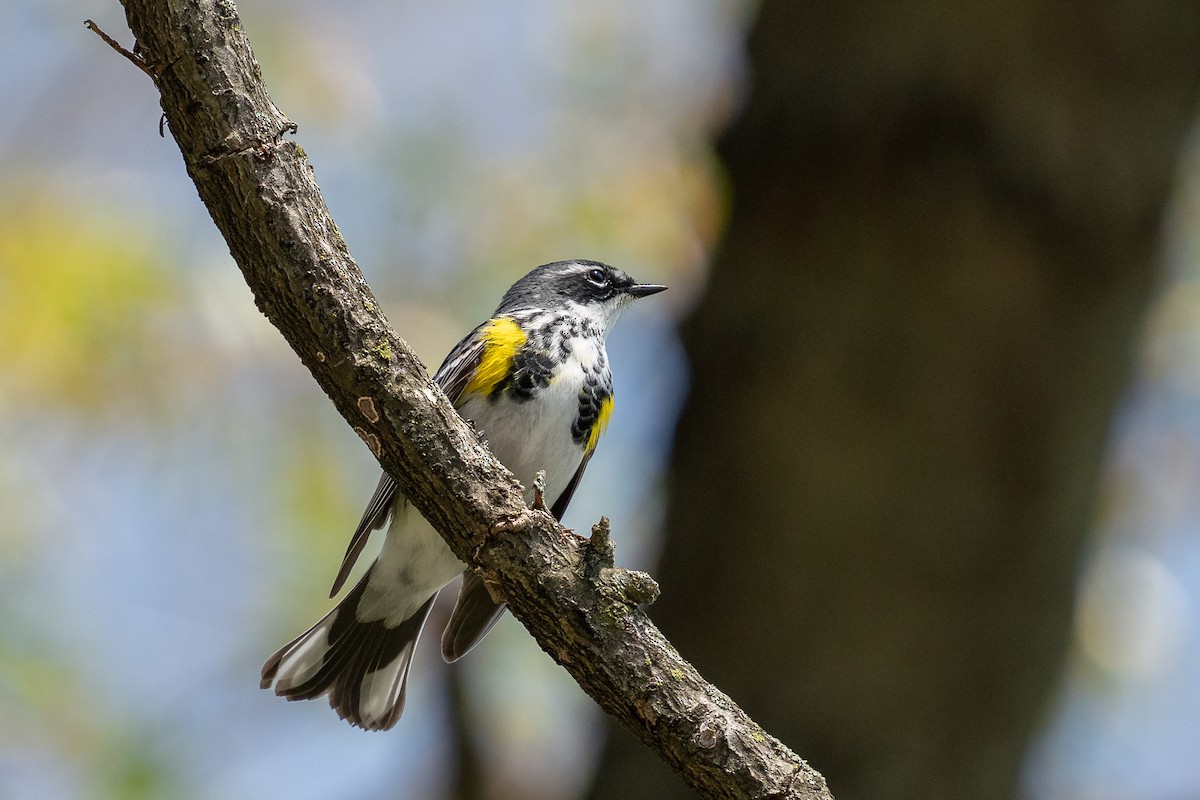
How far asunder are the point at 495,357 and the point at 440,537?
66cm

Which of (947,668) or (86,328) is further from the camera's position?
(86,328)

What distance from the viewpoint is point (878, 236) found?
4.38 meters

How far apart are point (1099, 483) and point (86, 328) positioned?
4.51 meters

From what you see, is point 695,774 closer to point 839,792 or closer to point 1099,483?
point 839,792

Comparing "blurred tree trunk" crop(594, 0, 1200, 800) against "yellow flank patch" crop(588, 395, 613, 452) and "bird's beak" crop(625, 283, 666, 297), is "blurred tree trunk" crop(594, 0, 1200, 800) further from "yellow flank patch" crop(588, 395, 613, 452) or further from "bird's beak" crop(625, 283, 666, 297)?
"bird's beak" crop(625, 283, 666, 297)

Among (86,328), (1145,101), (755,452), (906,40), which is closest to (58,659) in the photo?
(86,328)

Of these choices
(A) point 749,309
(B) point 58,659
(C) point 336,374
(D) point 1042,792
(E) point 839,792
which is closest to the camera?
(C) point 336,374

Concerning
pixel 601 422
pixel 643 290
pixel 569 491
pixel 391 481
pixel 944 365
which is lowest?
pixel 391 481

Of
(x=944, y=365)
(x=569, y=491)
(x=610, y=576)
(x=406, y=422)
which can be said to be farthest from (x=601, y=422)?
(x=406, y=422)

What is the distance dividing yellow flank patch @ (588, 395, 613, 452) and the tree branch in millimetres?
1877

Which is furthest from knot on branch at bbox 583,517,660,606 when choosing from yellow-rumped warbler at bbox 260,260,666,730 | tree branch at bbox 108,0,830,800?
yellow-rumped warbler at bbox 260,260,666,730

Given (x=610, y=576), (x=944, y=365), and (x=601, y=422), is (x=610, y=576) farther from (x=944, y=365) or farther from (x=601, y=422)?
(x=944, y=365)

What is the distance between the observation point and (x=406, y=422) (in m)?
2.35

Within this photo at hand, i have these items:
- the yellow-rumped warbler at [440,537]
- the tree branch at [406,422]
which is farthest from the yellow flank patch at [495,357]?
the tree branch at [406,422]
